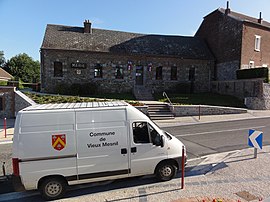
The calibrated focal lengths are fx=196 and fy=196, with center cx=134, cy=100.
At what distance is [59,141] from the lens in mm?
4590

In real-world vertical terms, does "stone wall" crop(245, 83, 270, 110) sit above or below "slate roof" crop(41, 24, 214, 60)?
below

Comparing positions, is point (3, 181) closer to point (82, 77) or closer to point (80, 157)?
point (80, 157)

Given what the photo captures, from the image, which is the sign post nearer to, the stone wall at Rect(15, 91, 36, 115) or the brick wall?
the stone wall at Rect(15, 91, 36, 115)

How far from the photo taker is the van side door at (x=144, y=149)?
5.05 meters

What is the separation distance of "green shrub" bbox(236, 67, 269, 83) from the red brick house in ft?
4.71

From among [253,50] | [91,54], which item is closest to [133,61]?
[91,54]

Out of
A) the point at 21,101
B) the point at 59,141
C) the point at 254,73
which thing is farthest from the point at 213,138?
the point at 21,101

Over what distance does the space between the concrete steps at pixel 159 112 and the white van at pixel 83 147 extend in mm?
9821

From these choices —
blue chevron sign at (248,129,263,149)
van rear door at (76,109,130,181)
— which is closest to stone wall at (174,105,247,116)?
blue chevron sign at (248,129,263,149)

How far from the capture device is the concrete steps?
49.9 feet

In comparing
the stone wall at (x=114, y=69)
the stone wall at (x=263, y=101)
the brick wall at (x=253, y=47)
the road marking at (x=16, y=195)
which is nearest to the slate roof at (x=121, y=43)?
the stone wall at (x=114, y=69)

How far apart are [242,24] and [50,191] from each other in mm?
25496

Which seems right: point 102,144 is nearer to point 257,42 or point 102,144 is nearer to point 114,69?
point 114,69

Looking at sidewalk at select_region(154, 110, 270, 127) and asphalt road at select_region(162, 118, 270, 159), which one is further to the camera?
sidewalk at select_region(154, 110, 270, 127)
